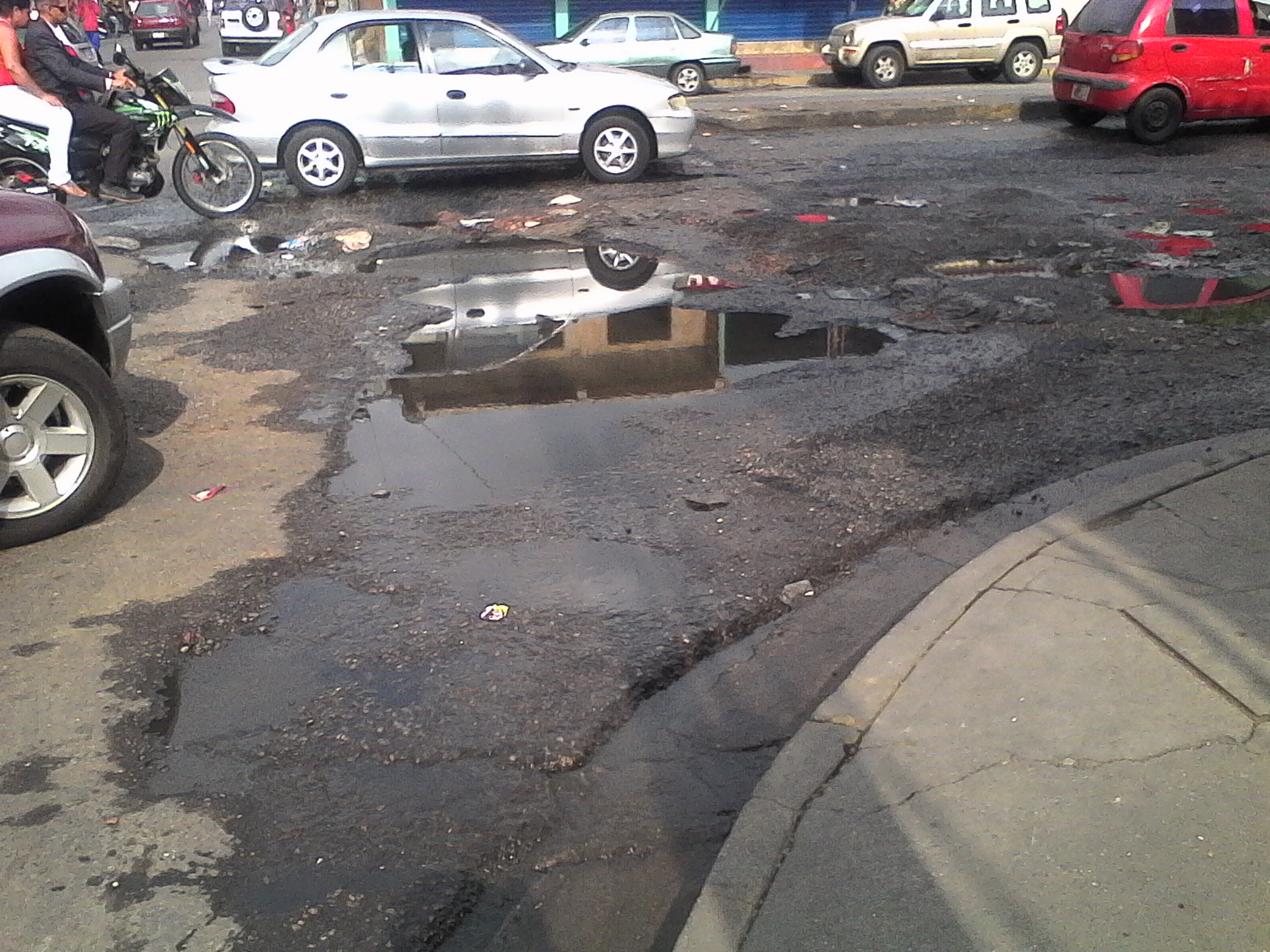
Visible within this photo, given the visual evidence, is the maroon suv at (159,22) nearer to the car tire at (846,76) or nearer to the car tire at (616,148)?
Answer: the car tire at (846,76)

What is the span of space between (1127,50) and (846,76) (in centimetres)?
1011

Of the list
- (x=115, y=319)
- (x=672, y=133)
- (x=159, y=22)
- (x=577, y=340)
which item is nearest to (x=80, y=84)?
(x=672, y=133)

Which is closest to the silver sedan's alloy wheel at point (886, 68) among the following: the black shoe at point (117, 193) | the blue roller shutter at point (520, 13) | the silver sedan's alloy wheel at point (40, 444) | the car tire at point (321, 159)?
the blue roller shutter at point (520, 13)

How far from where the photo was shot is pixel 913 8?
24.2m

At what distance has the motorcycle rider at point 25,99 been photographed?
10.0m

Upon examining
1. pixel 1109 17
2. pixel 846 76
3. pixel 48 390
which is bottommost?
pixel 48 390

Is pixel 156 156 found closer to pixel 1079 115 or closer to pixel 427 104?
pixel 427 104

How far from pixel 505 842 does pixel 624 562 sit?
1652mm

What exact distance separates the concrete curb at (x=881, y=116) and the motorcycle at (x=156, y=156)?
8341mm

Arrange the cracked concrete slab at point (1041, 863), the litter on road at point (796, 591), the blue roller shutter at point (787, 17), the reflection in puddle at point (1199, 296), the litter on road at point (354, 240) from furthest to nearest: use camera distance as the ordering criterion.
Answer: the blue roller shutter at point (787, 17) → the litter on road at point (354, 240) → the reflection in puddle at point (1199, 296) → the litter on road at point (796, 591) → the cracked concrete slab at point (1041, 863)

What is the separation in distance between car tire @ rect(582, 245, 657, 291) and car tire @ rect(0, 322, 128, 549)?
437 cm

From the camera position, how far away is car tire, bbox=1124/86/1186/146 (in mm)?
15242

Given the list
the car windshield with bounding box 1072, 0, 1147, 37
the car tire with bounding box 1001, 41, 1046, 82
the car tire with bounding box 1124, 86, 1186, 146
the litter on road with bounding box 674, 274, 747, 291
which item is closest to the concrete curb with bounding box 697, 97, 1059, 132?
the car windshield with bounding box 1072, 0, 1147, 37

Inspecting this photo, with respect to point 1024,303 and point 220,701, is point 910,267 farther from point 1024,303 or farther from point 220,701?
point 220,701
